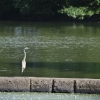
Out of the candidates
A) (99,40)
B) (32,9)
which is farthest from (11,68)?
(32,9)

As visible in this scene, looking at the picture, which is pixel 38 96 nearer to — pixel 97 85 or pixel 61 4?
pixel 97 85

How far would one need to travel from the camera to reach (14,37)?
27.1 meters

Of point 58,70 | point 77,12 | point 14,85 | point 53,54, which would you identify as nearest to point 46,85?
point 14,85

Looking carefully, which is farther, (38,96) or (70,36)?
(70,36)

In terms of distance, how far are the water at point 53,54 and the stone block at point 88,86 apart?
3.06m

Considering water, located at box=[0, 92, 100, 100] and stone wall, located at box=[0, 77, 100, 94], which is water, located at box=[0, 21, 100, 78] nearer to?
stone wall, located at box=[0, 77, 100, 94]

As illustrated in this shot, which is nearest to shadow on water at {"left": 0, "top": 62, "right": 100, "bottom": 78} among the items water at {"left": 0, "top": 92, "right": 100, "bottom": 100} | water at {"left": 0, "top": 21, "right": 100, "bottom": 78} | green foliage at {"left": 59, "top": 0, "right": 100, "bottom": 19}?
water at {"left": 0, "top": 21, "right": 100, "bottom": 78}

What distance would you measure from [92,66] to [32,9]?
87.9 feet

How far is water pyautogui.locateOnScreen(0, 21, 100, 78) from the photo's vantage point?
1647 cm

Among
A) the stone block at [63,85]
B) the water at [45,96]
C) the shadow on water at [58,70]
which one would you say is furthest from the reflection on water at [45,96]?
the shadow on water at [58,70]

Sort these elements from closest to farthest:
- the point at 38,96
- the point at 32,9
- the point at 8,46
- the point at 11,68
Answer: the point at 38,96
the point at 11,68
the point at 8,46
the point at 32,9

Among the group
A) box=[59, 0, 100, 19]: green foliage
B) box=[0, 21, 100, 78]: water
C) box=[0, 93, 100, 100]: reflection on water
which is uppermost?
box=[59, 0, 100, 19]: green foliage

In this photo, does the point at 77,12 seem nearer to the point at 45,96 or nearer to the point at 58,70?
the point at 58,70

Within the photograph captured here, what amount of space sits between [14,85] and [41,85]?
2.29ft
